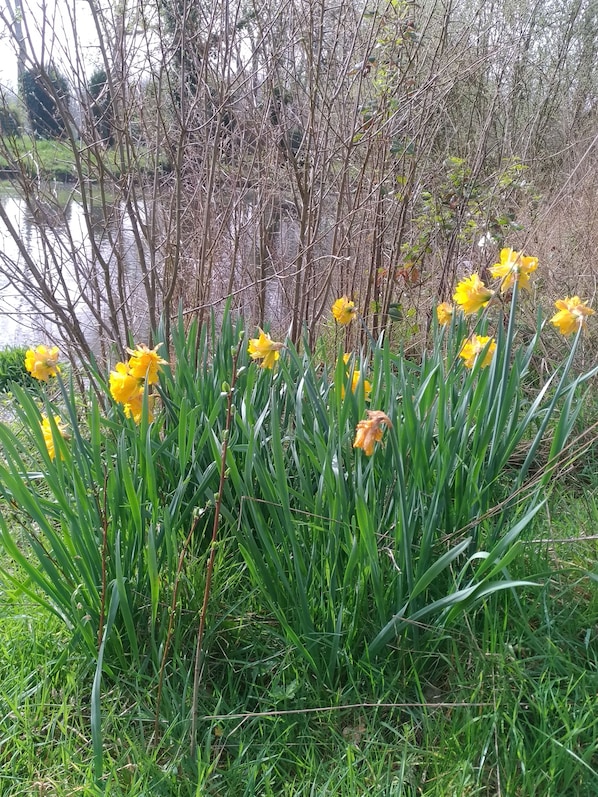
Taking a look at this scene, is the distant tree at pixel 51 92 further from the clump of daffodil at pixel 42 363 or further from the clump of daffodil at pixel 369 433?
the clump of daffodil at pixel 369 433

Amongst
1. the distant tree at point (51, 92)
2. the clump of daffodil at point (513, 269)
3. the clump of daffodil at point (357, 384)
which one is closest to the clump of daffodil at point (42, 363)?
the clump of daffodil at point (357, 384)

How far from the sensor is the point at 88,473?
1590 millimetres

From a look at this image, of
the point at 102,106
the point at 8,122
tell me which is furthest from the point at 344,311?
the point at 102,106

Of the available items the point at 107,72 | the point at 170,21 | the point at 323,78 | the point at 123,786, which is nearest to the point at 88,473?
the point at 123,786

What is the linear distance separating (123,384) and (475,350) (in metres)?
1.01

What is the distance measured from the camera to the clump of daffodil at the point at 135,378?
1625 millimetres

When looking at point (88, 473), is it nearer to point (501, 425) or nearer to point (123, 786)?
point (123, 786)

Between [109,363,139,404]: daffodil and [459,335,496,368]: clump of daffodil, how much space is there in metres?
0.96

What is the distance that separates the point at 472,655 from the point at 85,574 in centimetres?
92

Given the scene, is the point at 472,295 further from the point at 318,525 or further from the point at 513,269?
the point at 318,525

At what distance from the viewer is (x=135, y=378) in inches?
65.4

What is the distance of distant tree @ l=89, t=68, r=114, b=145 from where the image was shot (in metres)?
2.54

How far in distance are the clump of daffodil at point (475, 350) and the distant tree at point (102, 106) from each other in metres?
1.67

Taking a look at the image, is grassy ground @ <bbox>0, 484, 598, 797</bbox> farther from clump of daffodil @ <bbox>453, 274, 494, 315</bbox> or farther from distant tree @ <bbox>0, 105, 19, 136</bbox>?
distant tree @ <bbox>0, 105, 19, 136</bbox>
